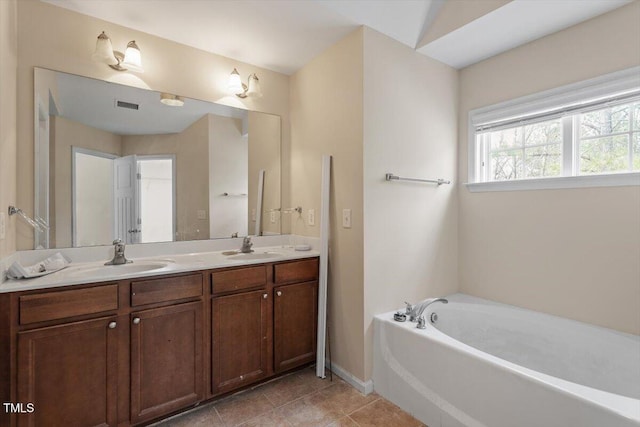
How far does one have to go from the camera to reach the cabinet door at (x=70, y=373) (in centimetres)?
137

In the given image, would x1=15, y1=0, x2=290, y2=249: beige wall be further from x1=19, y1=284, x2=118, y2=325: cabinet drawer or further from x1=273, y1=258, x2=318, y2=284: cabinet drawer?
x1=273, y1=258, x2=318, y2=284: cabinet drawer

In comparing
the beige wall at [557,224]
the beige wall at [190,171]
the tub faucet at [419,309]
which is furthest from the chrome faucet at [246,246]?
the beige wall at [557,224]

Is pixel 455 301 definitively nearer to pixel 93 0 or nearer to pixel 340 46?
pixel 340 46

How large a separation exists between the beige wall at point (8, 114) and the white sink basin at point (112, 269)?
306 millimetres

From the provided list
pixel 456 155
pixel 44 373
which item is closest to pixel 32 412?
pixel 44 373

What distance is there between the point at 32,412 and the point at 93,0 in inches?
86.0

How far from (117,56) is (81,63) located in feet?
0.69

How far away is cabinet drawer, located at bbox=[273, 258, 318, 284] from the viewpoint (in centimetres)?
215

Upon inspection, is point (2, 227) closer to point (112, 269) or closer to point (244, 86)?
point (112, 269)

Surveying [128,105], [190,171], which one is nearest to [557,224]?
[190,171]

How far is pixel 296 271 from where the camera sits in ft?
7.37

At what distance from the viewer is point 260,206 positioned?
2689 millimetres

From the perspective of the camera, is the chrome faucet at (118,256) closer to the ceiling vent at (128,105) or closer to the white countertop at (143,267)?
the white countertop at (143,267)

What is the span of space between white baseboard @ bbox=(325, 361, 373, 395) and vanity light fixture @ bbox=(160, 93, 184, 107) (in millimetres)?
2263
